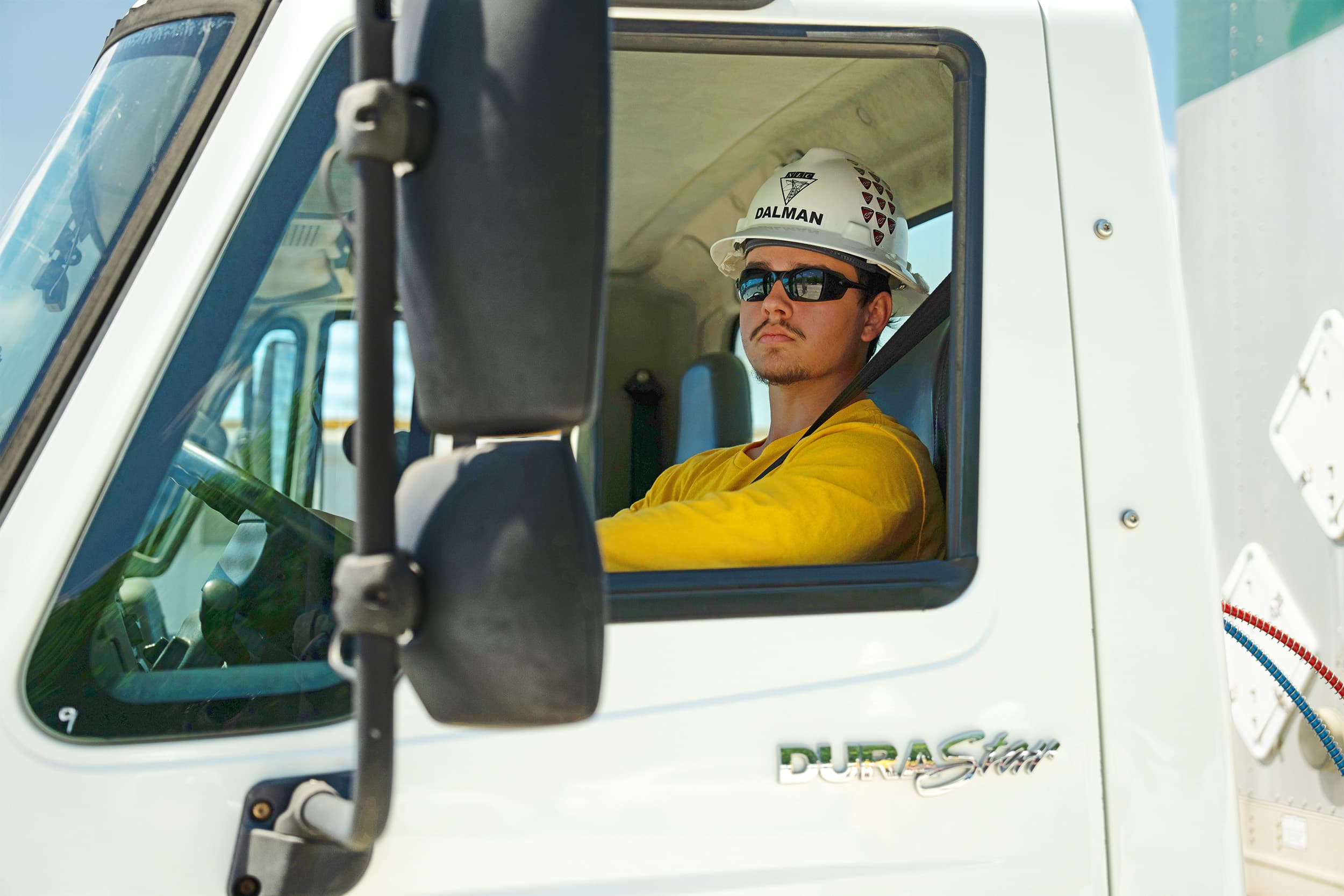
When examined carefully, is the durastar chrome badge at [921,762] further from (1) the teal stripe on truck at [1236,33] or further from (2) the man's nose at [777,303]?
(1) the teal stripe on truck at [1236,33]

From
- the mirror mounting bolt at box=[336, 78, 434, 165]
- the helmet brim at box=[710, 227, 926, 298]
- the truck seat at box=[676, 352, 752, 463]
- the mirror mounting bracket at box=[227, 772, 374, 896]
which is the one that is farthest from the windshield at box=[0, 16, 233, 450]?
the truck seat at box=[676, 352, 752, 463]

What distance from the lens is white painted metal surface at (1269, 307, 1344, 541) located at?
245cm

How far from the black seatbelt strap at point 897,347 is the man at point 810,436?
0.07 m

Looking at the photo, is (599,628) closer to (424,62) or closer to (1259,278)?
(424,62)

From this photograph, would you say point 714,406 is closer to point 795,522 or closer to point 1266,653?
point 1266,653

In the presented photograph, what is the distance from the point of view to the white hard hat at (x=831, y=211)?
7.16 ft

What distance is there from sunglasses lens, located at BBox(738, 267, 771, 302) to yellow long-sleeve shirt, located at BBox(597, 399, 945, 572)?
0.43m

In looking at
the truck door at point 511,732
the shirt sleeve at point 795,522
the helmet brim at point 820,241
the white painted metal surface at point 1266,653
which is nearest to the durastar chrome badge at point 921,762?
the truck door at point 511,732

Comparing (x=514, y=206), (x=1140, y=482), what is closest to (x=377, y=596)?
(x=514, y=206)

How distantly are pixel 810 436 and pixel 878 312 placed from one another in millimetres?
473

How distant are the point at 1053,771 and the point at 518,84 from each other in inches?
41.1

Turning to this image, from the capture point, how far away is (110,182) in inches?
52.7

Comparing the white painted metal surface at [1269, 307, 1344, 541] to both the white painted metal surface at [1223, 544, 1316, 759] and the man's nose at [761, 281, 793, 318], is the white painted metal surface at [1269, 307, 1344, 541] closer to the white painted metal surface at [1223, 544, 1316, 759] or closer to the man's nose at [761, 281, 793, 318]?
the white painted metal surface at [1223, 544, 1316, 759]

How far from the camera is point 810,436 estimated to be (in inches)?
78.6
